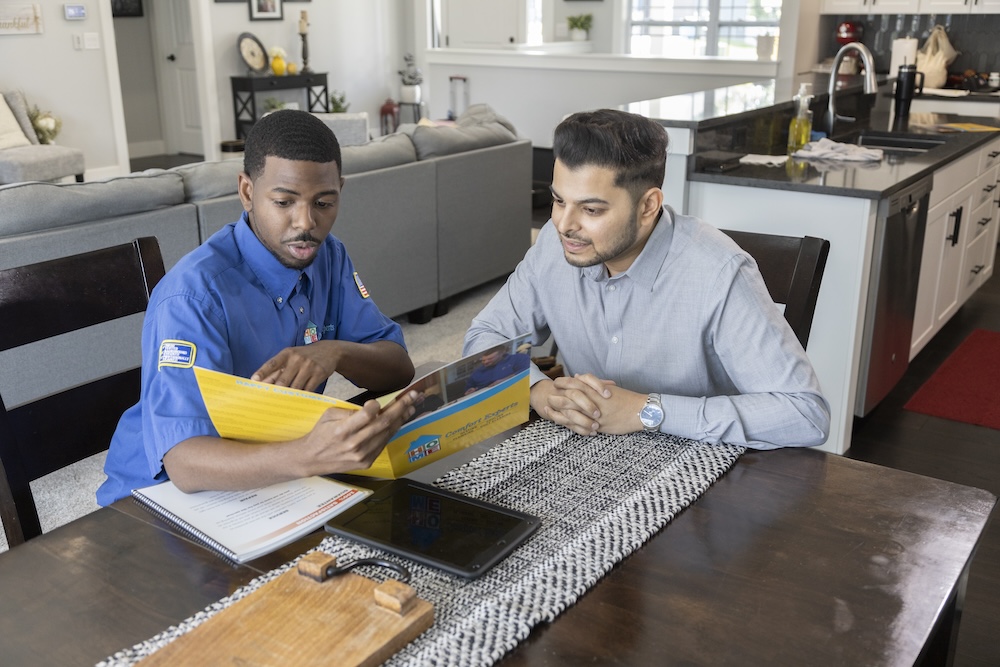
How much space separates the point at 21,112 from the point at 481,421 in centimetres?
645

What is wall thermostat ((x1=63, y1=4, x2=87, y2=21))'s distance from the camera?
279 inches

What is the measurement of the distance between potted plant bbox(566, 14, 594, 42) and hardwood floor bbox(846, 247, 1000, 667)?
237 inches

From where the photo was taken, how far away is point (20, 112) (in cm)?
659

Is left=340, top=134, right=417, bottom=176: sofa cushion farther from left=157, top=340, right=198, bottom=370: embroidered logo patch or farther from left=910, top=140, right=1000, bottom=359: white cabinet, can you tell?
left=157, top=340, right=198, bottom=370: embroidered logo patch

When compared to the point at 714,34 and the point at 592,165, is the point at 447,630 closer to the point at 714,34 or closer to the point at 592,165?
the point at 592,165

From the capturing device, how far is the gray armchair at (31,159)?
19.6 feet

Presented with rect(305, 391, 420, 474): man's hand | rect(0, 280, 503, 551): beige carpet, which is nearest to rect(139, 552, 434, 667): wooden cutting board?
rect(305, 391, 420, 474): man's hand

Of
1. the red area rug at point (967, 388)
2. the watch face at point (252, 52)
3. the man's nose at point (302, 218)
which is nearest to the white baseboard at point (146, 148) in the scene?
the watch face at point (252, 52)

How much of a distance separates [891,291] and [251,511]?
8.46ft

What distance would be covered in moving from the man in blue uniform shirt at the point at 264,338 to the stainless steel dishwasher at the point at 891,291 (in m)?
1.88

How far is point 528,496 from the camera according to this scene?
4.04 feet

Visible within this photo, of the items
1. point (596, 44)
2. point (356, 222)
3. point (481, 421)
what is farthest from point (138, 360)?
point (596, 44)

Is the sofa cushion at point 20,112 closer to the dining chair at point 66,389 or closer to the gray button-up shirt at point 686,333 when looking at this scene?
the dining chair at point 66,389

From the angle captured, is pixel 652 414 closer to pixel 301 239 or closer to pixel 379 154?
pixel 301 239
